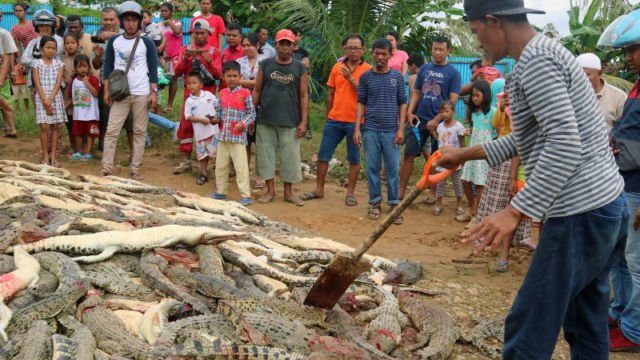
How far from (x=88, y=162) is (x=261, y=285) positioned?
5.39 meters

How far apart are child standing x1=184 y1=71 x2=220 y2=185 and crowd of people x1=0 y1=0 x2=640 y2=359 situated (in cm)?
2

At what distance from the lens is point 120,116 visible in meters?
7.87

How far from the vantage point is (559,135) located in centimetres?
232

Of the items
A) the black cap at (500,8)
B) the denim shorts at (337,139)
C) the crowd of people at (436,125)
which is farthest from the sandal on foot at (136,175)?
the black cap at (500,8)

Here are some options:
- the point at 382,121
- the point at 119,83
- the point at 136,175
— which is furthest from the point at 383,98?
the point at 136,175

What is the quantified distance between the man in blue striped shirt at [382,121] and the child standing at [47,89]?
158 inches

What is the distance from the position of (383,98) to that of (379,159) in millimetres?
706

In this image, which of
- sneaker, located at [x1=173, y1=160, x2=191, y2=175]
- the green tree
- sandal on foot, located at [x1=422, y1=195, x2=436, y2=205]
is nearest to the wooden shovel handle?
sandal on foot, located at [x1=422, y1=195, x2=436, y2=205]

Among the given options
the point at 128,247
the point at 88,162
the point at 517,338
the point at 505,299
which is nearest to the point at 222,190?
the point at 88,162

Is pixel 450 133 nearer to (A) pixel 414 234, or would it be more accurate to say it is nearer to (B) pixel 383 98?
(B) pixel 383 98

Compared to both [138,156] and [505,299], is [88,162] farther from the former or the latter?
[505,299]

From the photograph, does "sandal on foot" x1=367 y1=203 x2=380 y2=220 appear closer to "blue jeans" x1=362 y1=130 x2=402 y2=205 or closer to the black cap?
"blue jeans" x1=362 y1=130 x2=402 y2=205

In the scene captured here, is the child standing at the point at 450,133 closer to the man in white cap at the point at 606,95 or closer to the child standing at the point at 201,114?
the man in white cap at the point at 606,95

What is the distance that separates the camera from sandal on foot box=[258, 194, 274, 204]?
7520mm
